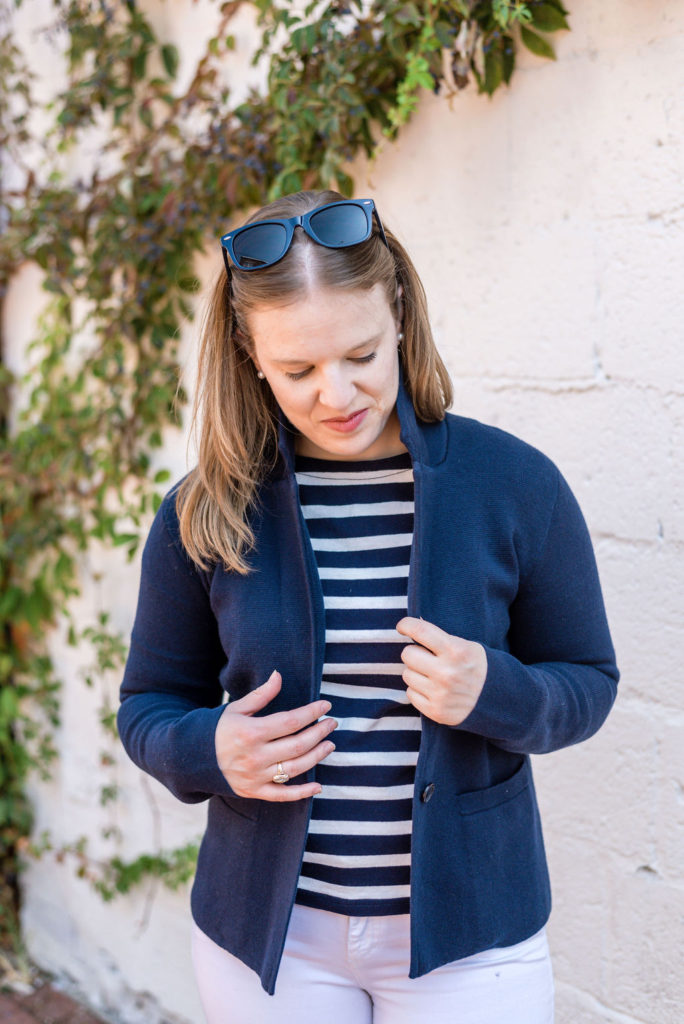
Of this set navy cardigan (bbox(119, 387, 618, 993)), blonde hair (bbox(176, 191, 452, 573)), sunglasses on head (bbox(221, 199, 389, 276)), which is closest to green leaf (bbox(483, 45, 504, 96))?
blonde hair (bbox(176, 191, 452, 573))

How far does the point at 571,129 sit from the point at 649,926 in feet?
4.99

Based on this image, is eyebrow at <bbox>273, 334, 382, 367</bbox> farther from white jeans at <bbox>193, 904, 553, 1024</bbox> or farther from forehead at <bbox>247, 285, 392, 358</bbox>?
white jeans at <bbox>193, 904, 553, 1024</bbox>

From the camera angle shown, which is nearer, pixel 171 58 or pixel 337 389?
pixel 337 389

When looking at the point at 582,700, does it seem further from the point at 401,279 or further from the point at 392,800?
the point at 401,279

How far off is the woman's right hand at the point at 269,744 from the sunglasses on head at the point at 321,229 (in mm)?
598

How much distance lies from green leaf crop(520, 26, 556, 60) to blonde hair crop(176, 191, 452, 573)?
0.60 m

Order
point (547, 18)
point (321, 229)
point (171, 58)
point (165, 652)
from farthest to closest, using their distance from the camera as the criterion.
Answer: point (171, 58), point (547, 18), point (165, 652), point (321, 229)

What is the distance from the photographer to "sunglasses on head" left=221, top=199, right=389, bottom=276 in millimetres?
1379

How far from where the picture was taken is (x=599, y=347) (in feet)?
6.09

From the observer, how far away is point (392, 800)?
1419 mm

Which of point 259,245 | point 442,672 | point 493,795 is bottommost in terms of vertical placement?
point 493,795

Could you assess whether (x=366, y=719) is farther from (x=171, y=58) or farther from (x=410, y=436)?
(x=171, y=58)

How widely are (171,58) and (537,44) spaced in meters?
1.23

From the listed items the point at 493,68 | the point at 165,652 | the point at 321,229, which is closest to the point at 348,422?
the point at 321,229
